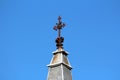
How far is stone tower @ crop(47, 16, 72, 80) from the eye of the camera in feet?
70.8

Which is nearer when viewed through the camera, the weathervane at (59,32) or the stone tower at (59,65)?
the stone tower at (59,65)

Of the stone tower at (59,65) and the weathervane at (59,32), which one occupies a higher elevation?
the weathervane at (59,32)

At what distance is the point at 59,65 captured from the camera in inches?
867

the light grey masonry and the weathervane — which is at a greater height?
the weathervane

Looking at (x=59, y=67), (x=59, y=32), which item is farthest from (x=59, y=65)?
(x=59, y=32)

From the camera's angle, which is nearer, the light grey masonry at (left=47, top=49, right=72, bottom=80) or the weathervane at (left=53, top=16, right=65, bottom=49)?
the light grey masonry at (left=47, top=49, right=72, bottom=80)

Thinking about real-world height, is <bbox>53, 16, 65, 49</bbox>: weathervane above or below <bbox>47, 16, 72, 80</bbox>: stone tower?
above

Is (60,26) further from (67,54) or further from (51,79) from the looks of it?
(51,79)

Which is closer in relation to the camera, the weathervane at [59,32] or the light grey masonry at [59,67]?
the light grey masonry at [59,67]

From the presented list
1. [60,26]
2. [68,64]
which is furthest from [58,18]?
[68,64]

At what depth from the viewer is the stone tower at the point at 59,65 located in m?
21.6

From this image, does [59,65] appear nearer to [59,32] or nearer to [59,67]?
[59,67]

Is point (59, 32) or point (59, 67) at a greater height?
point (59, 32)

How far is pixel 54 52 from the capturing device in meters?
23.1
